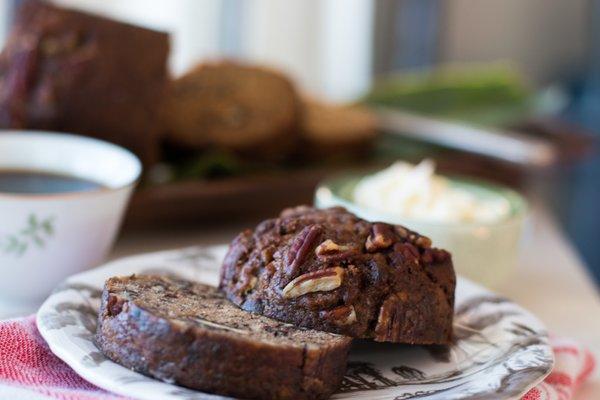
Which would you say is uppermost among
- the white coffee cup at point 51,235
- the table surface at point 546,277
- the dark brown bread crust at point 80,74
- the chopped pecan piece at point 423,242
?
the dark brown bread crust at point 80,74

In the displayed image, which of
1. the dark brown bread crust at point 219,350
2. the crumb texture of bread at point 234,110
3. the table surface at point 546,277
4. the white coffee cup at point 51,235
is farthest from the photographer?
the crumb texture of bread at point 234,110

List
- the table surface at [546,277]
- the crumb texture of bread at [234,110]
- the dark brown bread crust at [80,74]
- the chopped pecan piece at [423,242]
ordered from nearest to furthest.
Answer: the chopped pecan piece at [423,242] < the table surface at [546,277] < the dark brown bread crust at [80,74] < the crumb texture of bread at [234,110]

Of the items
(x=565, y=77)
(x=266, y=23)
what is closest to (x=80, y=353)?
(x=266, y=23)

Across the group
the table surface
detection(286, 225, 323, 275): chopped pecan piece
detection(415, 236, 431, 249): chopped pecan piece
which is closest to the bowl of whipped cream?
the table surface

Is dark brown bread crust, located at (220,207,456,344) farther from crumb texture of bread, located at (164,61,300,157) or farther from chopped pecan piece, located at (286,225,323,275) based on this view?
crumb texture of bread, located at (164,61,300,157)

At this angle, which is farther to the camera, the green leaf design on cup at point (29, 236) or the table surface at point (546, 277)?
the table surface at point (546, 277)

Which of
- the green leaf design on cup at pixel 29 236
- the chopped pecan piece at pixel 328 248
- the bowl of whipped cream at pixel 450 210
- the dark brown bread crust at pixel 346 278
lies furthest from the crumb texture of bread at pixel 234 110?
the chopped pecan piece at pixel 328 248

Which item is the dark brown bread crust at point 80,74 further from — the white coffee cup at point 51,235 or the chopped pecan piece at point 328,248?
the chopped pecan piece at point 328,248

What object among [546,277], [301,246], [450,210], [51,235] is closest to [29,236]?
[51,235]
